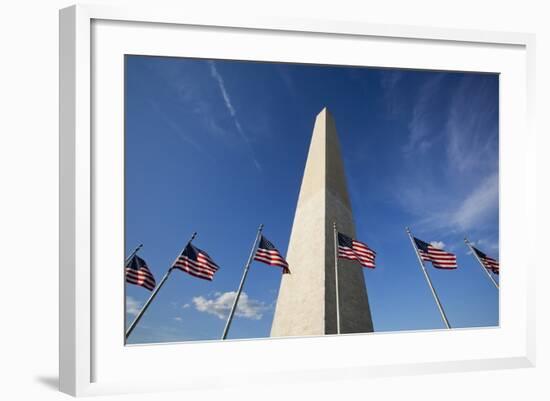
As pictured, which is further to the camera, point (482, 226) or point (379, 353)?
point (482, 226)

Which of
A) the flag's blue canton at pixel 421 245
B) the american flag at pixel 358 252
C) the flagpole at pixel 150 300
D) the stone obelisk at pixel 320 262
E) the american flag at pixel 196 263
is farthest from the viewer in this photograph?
the stone obelisk at pixel 320 262

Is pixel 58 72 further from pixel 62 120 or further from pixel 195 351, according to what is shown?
pixel 195 351

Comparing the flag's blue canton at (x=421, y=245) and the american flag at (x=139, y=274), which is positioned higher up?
the flag's blue canton at (x=421, y=245)

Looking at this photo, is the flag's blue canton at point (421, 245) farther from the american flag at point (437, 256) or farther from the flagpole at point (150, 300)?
the flagpole at point (150, 300)

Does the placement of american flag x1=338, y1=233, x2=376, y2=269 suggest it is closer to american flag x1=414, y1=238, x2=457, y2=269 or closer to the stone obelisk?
→ american flag x1=414, y1=238, x2=457, y2=269

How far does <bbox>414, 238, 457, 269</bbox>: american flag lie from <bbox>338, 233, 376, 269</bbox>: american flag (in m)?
1.16

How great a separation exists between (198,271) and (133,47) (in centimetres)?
365

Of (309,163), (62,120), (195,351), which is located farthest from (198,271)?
(309,163)

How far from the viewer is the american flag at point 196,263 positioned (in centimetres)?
890

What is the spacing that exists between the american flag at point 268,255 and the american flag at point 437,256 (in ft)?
9.50

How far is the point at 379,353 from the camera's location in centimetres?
769

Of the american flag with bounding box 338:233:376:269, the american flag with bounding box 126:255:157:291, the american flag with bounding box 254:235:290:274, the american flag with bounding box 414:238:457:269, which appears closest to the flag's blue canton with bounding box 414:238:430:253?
the american flag with bounding box 414:238:457:269

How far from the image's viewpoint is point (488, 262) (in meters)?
9.52

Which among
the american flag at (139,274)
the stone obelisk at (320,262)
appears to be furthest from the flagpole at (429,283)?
the american flag at (139,274)
